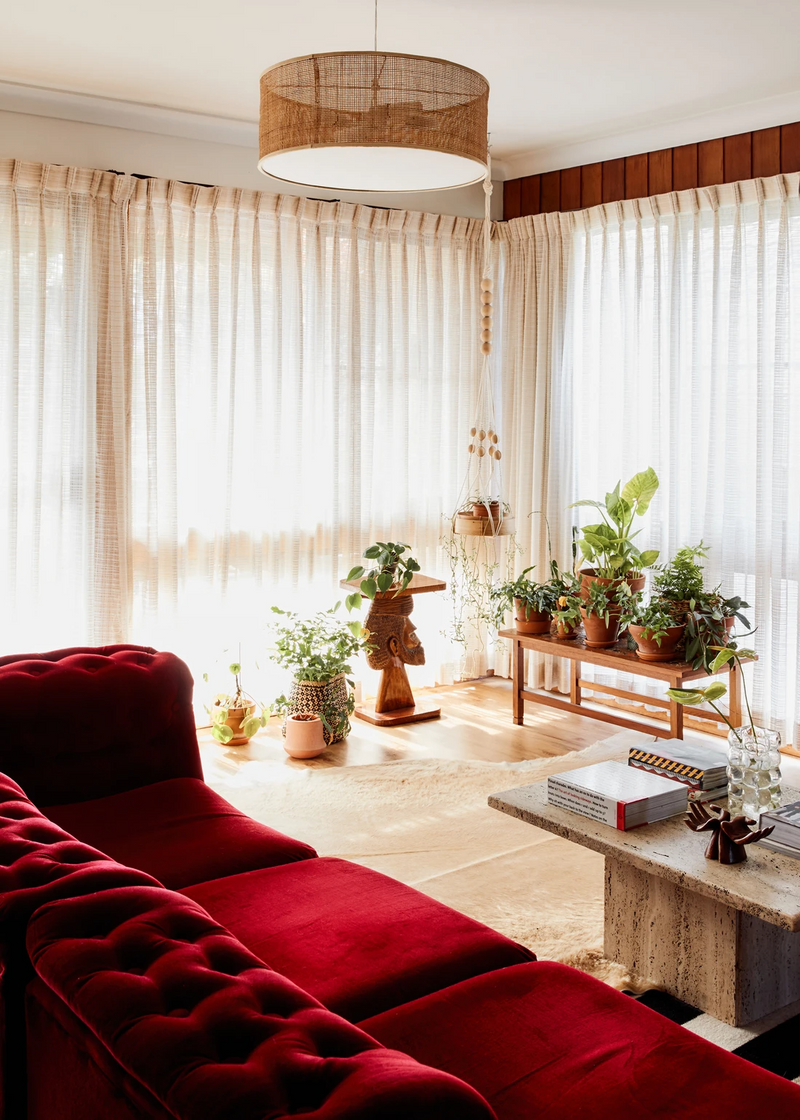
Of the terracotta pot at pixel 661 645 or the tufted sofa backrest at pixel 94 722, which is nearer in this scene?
the tufted sofa backrest at pixel 94 722

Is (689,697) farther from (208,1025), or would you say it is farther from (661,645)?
(661,645)

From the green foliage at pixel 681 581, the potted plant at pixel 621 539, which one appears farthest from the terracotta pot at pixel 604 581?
the green foliage at pixel 681 581

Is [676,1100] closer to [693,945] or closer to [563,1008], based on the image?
[563,1008]

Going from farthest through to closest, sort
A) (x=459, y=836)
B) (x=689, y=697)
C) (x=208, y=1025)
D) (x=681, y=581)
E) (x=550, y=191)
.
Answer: (x=550, y=191), (x=681, y=581), (x=459, y=836), (x=689, y=697), (x=208, y=1025)

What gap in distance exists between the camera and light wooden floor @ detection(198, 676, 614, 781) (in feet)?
14.7

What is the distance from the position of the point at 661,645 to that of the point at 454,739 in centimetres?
107

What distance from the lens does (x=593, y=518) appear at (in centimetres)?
521

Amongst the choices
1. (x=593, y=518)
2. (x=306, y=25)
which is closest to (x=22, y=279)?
(x=306, y=25)

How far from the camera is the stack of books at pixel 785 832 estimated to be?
7.67 ft

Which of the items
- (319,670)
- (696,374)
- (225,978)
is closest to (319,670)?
(319,670)

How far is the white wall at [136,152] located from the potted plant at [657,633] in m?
2.38

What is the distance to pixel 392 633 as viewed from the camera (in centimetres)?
495

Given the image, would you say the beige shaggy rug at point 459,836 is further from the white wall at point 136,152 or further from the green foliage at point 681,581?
the white wall at point 136,152

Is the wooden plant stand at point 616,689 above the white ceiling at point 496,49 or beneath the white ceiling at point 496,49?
beneath
